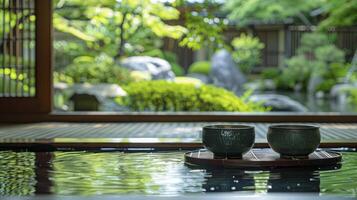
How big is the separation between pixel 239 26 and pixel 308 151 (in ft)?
58.6

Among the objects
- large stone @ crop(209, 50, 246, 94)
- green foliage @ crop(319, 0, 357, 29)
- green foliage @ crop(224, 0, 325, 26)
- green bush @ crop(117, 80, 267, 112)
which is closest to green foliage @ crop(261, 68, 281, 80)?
green foliage @ crop(224, 0, 325, 26)

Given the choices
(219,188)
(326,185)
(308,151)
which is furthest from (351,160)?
(219,188)

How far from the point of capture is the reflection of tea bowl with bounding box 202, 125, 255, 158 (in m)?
2.42

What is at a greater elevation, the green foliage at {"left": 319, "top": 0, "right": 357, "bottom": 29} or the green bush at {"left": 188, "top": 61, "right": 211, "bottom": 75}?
the green foliage at {"left": 319, "top": 0, "right": 357, "bottom": 29}

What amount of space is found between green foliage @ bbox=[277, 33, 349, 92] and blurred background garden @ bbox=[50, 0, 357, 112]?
0.11 ft

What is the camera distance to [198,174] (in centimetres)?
234

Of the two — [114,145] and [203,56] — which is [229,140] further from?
[203,56]

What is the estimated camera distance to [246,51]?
20297 mm

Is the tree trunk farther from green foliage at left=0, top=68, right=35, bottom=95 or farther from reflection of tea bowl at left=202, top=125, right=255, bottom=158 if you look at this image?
reflection of tea bowl at left=202, top=125, right=255, bottom=158

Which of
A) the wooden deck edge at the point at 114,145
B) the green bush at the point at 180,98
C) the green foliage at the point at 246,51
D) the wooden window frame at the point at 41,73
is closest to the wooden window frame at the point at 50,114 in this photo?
the wooden window frame at the point at 41,73

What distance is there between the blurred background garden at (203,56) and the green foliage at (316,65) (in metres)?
0.03

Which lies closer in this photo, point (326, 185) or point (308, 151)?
point (326, 185)

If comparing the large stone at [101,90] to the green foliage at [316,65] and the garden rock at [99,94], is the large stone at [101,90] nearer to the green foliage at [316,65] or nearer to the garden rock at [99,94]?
the garden rock at [99,94]

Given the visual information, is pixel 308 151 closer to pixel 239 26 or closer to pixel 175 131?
pixel 175 131
